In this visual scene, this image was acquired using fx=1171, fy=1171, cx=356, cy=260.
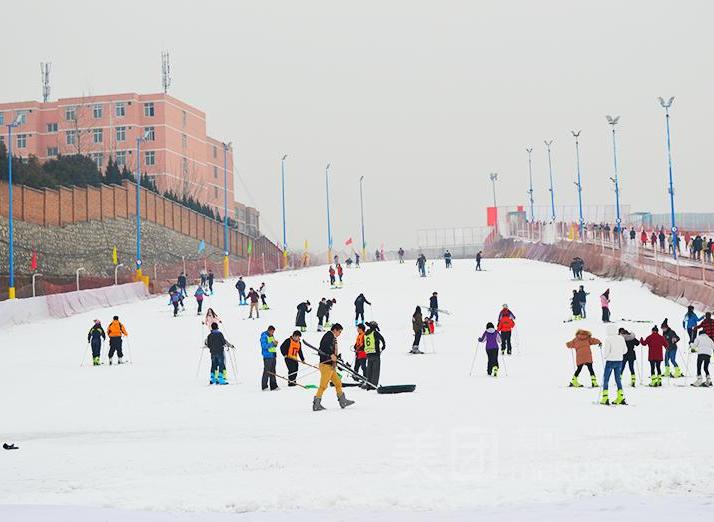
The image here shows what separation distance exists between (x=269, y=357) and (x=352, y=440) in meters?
7.59

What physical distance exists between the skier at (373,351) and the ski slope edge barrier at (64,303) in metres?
22.8

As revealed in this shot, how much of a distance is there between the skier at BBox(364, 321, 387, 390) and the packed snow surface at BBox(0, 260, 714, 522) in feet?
1.41

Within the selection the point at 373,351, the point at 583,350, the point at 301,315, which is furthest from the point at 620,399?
the point at 301,315

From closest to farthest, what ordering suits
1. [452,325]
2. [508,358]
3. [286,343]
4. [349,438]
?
[349,438], [286,343], [508,358], [452,325]

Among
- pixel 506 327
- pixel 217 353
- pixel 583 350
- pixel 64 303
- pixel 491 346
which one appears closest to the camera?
pixel 583 350

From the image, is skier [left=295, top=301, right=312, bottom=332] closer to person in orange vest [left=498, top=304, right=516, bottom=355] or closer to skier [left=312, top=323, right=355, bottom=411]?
person in orange vest [left=498, top=304, right=516, bottom=355]

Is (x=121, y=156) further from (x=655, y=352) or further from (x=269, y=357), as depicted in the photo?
(x=655, y=352)

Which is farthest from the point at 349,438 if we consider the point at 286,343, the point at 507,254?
the point at 507,254

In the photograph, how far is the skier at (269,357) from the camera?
22359 mm

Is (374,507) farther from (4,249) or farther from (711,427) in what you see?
(4,249)

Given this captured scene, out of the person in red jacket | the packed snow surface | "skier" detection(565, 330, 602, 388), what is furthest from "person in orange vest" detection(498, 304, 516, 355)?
"skier" detection(565, 330, 602, 388)

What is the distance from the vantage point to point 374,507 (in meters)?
10.7

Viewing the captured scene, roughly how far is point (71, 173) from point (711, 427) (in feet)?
244

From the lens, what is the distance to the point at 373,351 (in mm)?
21828
